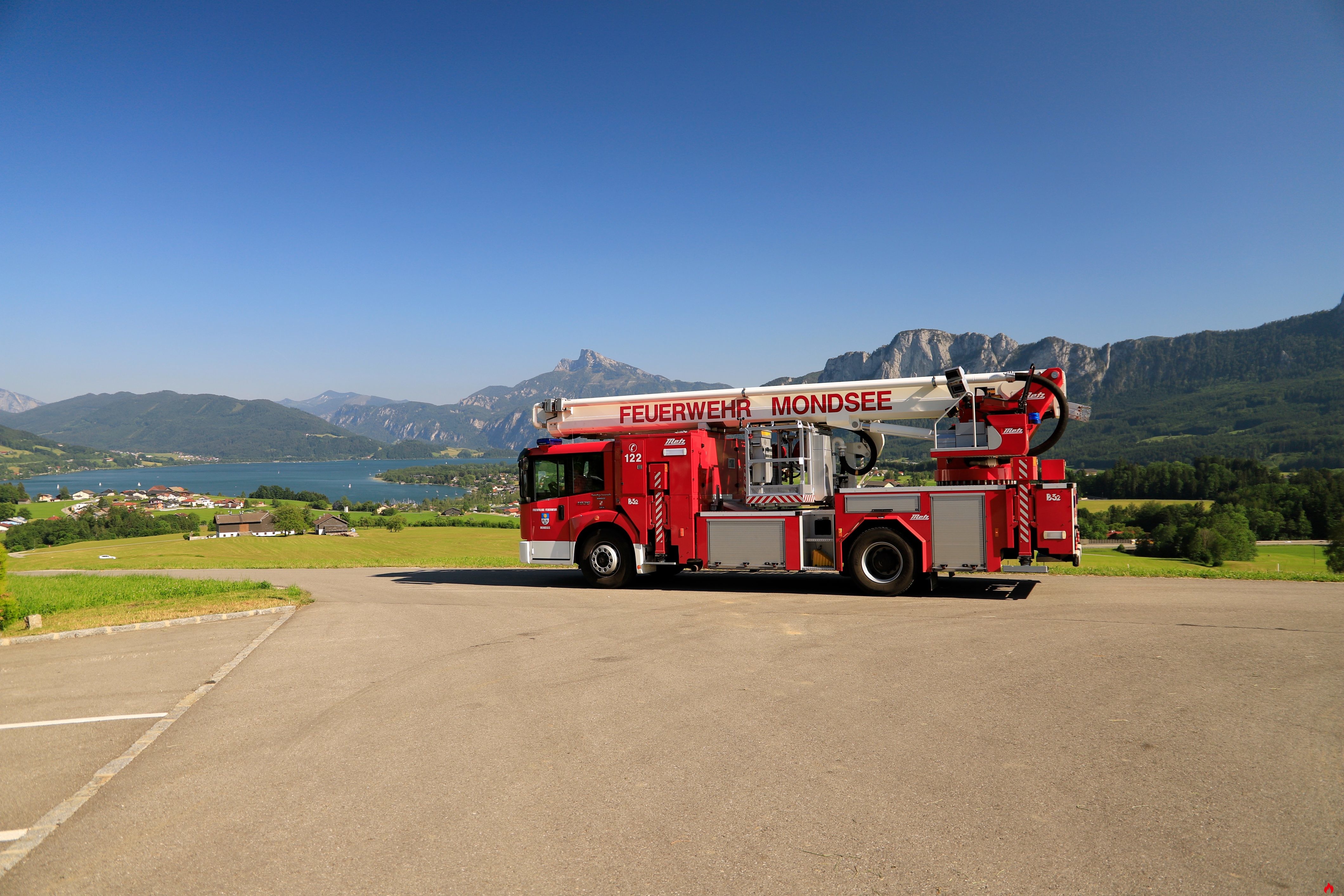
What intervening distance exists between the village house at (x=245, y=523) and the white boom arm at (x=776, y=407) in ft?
264

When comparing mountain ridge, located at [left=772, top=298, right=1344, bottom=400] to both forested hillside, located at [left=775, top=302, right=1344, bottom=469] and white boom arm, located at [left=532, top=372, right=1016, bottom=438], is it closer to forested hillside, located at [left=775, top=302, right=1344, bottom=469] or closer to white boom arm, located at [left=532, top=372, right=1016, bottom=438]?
forested hillside, located at [left=775, top=302, right=1344, bottom=469]

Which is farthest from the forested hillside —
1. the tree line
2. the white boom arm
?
the white boom arm

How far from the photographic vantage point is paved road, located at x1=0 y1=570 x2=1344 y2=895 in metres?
3.90

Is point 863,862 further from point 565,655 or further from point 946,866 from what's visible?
point 565,655

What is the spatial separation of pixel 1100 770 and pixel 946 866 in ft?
6.19

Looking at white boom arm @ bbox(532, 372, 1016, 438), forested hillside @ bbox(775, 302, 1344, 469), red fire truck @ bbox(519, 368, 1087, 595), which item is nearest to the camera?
red fire truck @ bbox(519, 368, 1087, 595)

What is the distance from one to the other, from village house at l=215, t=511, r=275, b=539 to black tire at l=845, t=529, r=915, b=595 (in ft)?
281

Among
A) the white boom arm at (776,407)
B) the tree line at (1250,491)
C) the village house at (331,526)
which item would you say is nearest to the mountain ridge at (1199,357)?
the tree line at (1250,491)

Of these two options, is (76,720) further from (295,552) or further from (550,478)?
(295,552)

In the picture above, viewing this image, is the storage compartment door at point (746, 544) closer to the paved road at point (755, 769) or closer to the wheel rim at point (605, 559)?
the wheel rim at point (605, 559)

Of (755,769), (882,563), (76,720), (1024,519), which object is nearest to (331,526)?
(882,563)

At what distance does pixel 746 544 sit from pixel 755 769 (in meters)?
9.63

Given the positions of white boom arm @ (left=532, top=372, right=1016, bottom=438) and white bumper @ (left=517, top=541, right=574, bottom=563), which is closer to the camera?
white boom arm @ (left=532, top=372, right=1016, bottom=438)

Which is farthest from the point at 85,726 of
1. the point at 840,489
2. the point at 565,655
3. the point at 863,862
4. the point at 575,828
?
the point at 840,489
